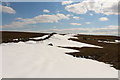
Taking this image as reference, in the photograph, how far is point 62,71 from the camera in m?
5.43

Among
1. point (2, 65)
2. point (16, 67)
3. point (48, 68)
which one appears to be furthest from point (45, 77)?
point (2, 65)

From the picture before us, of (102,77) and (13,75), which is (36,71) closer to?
(13,75)

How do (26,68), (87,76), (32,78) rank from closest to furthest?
(32,78), (87,76), (26,68)

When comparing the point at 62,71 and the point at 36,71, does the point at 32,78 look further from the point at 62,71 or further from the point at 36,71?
the point at 62,71

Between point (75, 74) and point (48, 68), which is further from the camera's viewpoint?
point (48, 68)

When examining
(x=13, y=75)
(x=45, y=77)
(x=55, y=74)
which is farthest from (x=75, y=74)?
(x=13, y=75)

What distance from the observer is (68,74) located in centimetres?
512

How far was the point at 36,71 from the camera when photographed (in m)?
5.18

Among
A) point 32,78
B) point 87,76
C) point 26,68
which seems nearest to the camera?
point 32,78

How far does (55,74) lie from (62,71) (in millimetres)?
473

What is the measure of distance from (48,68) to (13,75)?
1.54m

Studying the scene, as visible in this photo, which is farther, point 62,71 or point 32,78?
point 62,71

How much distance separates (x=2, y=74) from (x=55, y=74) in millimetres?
1988

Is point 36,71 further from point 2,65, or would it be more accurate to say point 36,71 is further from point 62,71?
point 2,65
